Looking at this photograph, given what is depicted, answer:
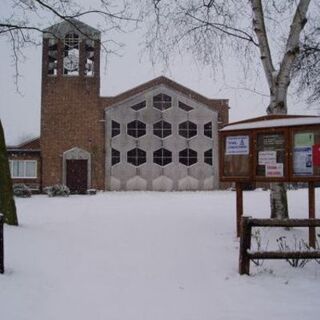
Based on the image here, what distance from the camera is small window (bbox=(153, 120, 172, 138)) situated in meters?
36.7

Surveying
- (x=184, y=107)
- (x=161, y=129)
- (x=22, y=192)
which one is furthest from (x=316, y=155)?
(x=184, y=107)

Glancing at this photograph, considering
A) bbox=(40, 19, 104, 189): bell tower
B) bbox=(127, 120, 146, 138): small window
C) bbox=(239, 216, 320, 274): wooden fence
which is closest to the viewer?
bbox=(239, 216, 320, 274): wooden fence

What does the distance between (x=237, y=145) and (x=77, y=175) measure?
26093mm

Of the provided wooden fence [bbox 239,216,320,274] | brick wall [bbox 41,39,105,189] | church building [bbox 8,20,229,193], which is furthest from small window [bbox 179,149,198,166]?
wooden fence [bbox 239,216,320,274]

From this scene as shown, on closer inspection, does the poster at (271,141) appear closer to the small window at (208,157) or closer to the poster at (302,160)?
the poster at (302,160)

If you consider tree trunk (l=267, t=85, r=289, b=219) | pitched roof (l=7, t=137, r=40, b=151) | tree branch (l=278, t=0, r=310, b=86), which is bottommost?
tree trunk (l=267, t=85, r=289, b=219)

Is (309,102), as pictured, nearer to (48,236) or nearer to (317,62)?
(317,62)

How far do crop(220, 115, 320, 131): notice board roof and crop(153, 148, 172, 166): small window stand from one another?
25.7 metres

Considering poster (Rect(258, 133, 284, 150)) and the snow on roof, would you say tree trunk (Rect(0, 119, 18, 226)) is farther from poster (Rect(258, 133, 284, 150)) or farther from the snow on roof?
poster (Rect(258, 133, 284, 150))

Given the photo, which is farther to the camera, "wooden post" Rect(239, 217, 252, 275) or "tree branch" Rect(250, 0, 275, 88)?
"tree branch" Rect(250, 0, 275, 88)

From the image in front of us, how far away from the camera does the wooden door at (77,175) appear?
35188 millimetres

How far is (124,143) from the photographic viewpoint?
118 ft

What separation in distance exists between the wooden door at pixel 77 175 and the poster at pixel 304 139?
1060 inches

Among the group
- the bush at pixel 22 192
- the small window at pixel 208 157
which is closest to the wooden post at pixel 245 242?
the bush at pixel 22 192
